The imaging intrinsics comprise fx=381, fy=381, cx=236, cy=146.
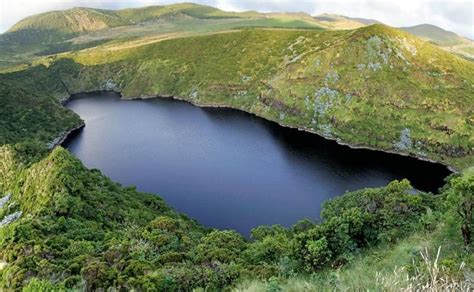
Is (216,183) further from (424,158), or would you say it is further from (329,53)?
(329,53)

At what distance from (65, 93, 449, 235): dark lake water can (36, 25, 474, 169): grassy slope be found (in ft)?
26.0

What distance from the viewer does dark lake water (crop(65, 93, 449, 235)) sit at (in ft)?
249

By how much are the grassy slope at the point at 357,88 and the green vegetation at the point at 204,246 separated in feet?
222

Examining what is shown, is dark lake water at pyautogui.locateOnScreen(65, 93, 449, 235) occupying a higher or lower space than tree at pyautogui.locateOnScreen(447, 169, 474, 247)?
lower

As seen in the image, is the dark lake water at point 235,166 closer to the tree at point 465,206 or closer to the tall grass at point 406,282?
the tree at point 465,206

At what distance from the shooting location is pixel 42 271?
91.2 ft

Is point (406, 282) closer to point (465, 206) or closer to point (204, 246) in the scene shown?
point (465, 206)

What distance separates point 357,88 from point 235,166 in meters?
57.6

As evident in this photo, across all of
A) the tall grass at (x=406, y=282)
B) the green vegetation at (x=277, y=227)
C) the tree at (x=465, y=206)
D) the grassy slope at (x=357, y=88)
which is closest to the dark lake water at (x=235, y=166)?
the grassy slope at (x=357, y=88)

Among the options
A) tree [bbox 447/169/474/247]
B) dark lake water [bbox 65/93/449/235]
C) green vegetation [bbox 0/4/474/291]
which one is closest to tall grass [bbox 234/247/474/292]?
green vegetation [bbox 0/4/474/291]

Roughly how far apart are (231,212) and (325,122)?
Answer: 61193 mm

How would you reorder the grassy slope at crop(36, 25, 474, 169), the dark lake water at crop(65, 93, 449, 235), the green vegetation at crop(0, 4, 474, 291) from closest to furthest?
the green vegetation at crop(0, 4, 474, 291) < the dark lake water at crop(65, 93, 449, 235) < the grassy slope at crop(36, 25, 474, 169)

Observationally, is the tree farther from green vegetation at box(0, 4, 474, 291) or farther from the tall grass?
the tall grass

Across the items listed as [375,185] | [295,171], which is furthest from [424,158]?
[295,171]
